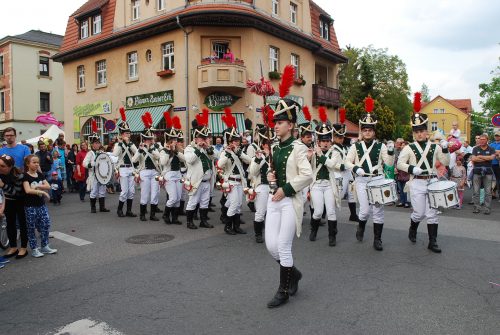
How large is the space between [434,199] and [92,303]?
17.3 ft

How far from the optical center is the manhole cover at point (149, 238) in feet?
26.0

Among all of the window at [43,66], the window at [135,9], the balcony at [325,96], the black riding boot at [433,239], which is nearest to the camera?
the black riding boot at [433,239]

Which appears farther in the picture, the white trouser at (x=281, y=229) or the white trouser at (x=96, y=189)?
the white trouser at (x=96, y=189)

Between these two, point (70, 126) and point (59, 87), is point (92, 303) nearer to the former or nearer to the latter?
point (70, 126)

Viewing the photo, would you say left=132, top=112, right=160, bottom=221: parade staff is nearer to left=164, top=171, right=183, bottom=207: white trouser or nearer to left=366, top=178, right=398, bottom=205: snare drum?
left=164, top=171, right=183, bottom=207: white trouser

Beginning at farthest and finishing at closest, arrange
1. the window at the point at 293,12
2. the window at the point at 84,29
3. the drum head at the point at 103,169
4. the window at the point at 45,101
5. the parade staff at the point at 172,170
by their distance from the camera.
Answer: the window at the point at 45,101 < the window at the point at 84,29 < the window at the point at 293,12 < the drum head at the point at 103,169 < the parade staff at the point at 172,170

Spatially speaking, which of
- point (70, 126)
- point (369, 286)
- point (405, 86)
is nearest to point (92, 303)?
point (369, 286)

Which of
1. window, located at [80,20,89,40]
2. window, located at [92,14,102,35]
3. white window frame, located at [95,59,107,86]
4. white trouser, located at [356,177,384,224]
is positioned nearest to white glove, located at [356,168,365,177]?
white trouser, located at [356,177,384,224]

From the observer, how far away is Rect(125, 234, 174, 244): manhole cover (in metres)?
7.93

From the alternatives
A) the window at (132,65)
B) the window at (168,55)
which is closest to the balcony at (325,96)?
the window at (168,55)

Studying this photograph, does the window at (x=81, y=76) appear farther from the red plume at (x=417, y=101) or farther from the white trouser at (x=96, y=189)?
the red plume at (x=417, y=101)

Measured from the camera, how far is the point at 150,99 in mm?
24406

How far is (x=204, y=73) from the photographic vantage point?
21.8 m

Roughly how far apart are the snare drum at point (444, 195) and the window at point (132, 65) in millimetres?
22059
